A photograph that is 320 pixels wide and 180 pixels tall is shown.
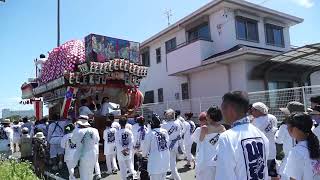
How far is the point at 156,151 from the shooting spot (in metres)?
7.41

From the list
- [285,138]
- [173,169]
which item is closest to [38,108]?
[173,169]

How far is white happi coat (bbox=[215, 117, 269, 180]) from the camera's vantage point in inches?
118

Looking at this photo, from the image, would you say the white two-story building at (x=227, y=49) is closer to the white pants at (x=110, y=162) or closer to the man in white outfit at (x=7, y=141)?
the white pants at (x=110, y=162)

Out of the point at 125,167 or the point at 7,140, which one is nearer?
the point at 125,167

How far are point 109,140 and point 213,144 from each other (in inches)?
242

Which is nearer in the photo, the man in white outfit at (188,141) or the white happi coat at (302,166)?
the white happi coat at (302,166)

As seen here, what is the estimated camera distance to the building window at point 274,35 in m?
20.1

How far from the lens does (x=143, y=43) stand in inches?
955

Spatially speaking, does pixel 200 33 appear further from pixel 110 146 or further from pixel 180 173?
pixel 180 173

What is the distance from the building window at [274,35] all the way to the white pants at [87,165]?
1446 cm

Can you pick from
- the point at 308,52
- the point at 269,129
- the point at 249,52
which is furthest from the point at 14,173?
the point at 308,52

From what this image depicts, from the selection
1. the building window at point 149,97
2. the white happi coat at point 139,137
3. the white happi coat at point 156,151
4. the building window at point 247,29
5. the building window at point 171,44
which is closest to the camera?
the white happi coat at point 156,151

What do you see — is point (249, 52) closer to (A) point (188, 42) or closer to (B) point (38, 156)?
(A) point (188, 42)

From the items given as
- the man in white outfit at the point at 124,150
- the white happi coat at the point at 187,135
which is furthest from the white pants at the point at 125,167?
the white happi coat at the point at 187,135
